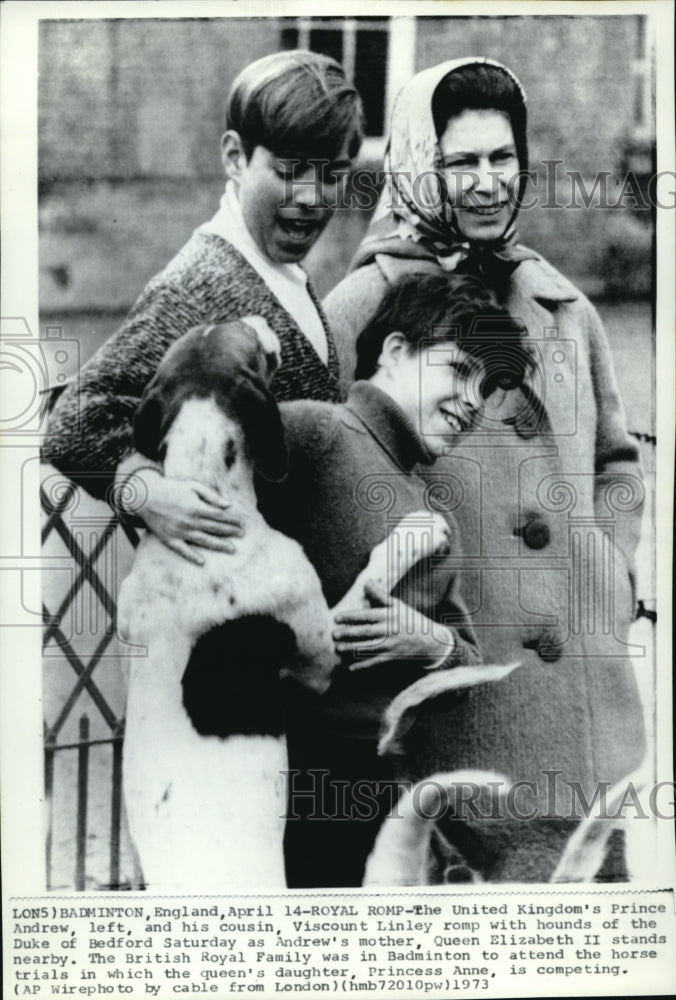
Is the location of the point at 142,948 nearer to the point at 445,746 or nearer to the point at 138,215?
the point at 445,746

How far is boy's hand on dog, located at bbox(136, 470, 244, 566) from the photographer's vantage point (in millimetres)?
2627

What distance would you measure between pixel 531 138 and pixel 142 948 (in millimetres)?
2172

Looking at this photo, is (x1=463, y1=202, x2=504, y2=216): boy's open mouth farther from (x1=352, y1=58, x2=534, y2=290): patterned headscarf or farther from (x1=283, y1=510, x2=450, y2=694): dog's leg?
(x1=283, y1=510, x2=450, y2=694): dog's leg

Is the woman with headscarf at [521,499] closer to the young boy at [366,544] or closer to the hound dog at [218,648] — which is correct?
the young boy at [366,544]

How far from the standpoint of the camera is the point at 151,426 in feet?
8.70

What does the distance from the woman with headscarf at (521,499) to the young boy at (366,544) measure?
0.22 ft

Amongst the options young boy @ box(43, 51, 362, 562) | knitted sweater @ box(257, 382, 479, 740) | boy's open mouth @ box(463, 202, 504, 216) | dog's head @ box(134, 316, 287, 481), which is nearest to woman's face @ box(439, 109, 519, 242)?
boy's open mouth @ box(463, 202, 504, 216)

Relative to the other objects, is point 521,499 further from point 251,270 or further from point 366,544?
point 251,270

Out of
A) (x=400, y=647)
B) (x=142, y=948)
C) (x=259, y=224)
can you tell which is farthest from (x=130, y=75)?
(x=142, y=948)

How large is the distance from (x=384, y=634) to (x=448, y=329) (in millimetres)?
758

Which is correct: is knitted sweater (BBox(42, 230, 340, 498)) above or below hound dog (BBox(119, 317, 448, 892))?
above
